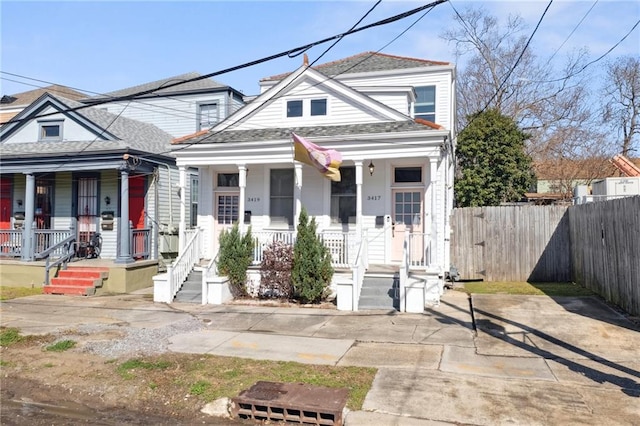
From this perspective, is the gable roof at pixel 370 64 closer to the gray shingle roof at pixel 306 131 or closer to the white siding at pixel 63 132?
the gray shingle roof at pixel 306 131

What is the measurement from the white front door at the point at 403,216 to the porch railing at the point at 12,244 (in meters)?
12.3

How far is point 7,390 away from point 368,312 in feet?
22.1

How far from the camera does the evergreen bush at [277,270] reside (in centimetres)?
1153

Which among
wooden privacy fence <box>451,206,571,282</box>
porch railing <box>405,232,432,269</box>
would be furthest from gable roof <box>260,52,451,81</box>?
porch railing <box>405,232,432,269</box>

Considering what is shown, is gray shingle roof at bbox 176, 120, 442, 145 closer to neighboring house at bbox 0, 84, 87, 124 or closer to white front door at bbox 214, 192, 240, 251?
white front door at bbox 214, 192, 240, 251

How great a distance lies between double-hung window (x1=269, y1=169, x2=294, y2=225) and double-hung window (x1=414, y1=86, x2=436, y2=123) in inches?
200

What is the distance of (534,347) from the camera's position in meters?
7.44

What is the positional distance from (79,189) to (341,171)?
9947 millimetres

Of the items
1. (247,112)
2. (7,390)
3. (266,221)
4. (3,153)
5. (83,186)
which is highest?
(247,112)

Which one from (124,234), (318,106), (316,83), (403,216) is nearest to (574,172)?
(403,216)

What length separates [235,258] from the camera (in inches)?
474

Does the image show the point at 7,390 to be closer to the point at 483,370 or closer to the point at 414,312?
the point at 483,370

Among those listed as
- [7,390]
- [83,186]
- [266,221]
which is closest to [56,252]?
[83,186]

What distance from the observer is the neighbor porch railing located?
40.4ft
